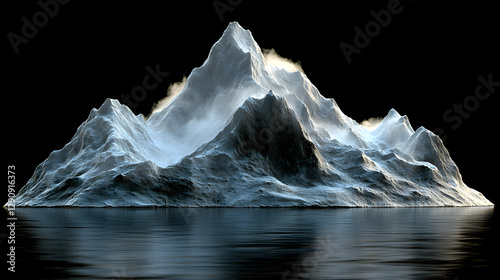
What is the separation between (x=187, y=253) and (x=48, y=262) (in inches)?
204

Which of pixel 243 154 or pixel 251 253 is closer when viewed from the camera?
pixel 251 253

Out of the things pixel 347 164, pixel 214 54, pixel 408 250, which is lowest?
pixel 347 164

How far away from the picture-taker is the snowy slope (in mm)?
78250

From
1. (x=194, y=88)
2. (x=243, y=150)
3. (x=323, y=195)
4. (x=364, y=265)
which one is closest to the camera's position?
(x=364, y=265)

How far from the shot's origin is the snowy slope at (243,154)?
7825 cm

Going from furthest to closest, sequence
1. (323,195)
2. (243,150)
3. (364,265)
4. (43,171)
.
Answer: (43,171) → (243,150) → (323,195) → (364,265)

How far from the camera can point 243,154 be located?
283 feet

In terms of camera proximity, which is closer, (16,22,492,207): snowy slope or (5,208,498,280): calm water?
(5,208,498,280): calm water

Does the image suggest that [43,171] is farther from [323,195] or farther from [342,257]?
[342,257]

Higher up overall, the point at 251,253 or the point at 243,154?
the point at 251,253

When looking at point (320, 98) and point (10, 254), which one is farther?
point (320, 98)

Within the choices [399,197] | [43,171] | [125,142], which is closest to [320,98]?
[399,197]

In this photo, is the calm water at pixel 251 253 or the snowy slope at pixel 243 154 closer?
the calm water at pixel 251 253

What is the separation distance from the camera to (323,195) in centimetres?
8075
